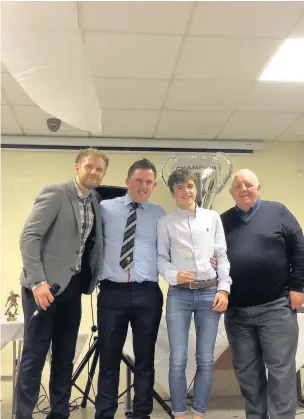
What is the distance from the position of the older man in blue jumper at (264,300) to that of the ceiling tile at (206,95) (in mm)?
1109

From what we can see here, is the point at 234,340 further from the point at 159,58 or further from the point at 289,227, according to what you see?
the point at 159,58

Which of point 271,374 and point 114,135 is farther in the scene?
point 114,135

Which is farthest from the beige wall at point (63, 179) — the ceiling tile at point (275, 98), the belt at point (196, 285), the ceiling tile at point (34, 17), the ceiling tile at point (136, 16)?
the ceiling tile at point (34, 17)

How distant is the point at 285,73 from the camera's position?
3023 mm

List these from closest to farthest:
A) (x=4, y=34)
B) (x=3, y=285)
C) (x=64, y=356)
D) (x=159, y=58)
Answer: (x=4, y=34) < (x=64, y=356) < (x=159, y=58) < (x=3, y=285)

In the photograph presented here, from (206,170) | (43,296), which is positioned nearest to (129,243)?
(43,296)

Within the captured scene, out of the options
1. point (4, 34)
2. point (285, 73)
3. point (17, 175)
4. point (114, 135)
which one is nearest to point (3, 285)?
point (17, 175)

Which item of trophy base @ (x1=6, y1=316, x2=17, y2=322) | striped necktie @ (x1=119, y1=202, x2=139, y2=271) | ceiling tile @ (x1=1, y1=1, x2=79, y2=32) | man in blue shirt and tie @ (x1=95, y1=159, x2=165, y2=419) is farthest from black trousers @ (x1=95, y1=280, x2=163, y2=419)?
ceiling tile @ (x1=1, y1=1, x2=79, y2=32)

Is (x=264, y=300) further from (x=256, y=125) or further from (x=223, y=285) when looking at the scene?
(x=256, y=125)

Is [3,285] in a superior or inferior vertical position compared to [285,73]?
inferior

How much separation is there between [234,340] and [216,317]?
289mm

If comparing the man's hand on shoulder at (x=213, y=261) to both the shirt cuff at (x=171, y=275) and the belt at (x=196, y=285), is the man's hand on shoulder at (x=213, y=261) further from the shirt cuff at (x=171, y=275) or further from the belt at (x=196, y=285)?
the shirt cuff at (x=171, y=275)

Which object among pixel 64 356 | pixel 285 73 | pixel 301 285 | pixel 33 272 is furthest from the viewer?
pixel 285 73

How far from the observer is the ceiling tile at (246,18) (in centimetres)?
221
